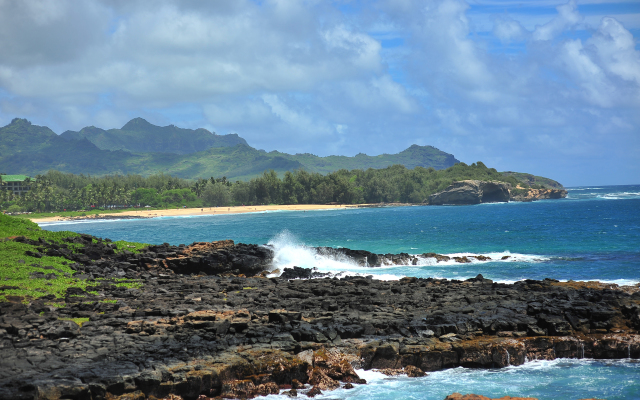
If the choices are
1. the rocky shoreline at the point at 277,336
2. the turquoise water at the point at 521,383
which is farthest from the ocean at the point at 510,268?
the rocky shoreline at the point at 277,336

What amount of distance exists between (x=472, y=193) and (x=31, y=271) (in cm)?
15859

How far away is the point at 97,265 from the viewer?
2547cm

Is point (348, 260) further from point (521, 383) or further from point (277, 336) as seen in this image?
point (521, 383)

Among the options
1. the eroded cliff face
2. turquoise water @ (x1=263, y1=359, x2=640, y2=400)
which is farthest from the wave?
the eroded cliff face

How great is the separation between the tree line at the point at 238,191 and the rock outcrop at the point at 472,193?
26.6ft

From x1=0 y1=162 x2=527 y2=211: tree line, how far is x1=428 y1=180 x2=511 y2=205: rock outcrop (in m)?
8.09

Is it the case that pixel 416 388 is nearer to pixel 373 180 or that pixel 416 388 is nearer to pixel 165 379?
pixel 165 379

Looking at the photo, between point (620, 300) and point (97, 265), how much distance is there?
959 inches

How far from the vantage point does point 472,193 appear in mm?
165125

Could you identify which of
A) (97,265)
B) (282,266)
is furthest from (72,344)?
(282,266)

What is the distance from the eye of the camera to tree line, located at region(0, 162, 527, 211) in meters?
145

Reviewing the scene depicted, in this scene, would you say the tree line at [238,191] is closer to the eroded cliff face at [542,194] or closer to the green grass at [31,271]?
the eroded cliff face at [542,194]

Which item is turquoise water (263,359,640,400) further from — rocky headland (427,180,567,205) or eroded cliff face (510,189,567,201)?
eroded cliff face (510,189,567,201)

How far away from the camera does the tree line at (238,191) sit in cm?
14500
